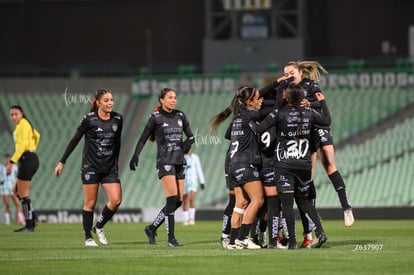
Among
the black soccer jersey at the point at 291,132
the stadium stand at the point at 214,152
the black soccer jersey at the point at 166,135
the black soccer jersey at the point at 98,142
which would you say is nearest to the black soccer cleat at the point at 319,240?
the black soccer jersey at the point at 291,132

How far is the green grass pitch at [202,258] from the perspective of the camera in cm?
1301

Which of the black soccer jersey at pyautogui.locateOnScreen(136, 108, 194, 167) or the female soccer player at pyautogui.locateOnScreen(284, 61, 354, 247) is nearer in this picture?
the female soccer player at pyautogui.locateOnScreen(284, 61, 354, 247)

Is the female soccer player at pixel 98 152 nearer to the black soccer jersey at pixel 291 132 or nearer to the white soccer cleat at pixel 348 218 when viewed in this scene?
the black soccer jersey at pixel 291 132

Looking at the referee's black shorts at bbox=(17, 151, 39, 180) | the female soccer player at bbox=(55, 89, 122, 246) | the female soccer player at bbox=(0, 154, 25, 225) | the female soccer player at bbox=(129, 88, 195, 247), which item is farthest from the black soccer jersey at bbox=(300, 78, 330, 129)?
the female soccer player at bbox=(0, 154, 25, 225)

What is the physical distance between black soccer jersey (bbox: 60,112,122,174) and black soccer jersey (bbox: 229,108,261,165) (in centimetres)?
245

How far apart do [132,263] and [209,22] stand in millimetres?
26316

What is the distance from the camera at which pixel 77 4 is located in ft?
145

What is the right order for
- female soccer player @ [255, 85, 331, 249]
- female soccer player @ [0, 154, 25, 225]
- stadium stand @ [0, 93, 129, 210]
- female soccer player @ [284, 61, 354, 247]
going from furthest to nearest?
stadium stand @ [0, 93, 129, 210], female soccer player @ [0, 154, 25, 225], female soccer player @ [284, 61, 354, 247], female soccer player @ [255, 85, 331, 249]

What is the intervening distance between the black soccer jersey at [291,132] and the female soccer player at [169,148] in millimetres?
2197

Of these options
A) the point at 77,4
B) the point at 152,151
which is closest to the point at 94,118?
the point at 152,151

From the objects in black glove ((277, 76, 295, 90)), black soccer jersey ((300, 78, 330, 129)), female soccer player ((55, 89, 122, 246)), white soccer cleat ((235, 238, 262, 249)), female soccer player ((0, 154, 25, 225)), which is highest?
black glove ((277, 76, 295, 90))

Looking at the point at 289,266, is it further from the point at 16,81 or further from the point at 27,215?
the point at 16,81

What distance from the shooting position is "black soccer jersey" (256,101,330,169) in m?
15.6

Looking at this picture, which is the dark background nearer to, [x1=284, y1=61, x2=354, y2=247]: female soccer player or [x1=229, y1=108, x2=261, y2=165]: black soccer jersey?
[x1=284, y1=61, x2=354, y2=247]: female soccer player
